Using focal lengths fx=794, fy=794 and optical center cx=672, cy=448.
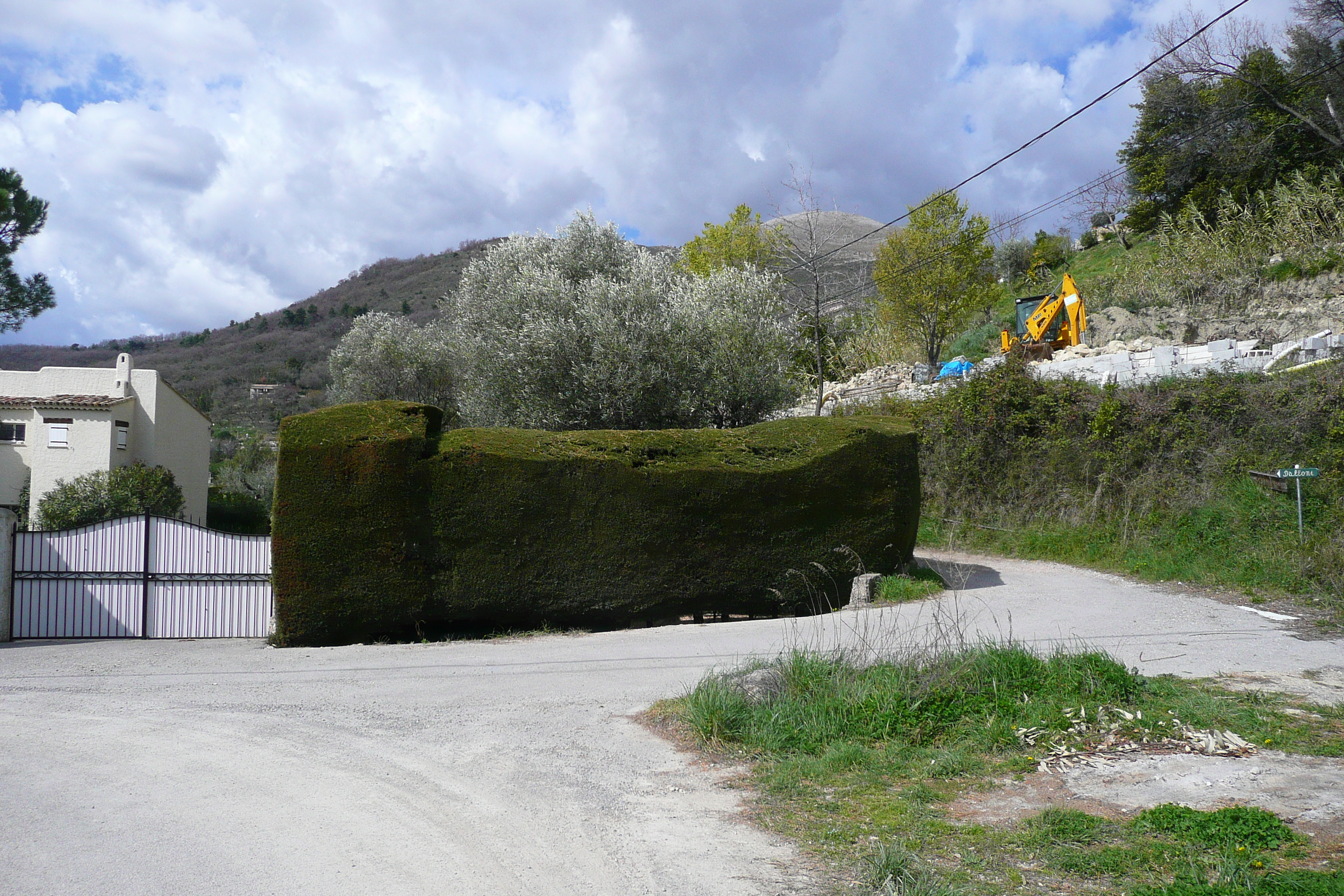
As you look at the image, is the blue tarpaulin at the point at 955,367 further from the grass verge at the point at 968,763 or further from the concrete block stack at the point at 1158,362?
the grass verge at the point at 968,763

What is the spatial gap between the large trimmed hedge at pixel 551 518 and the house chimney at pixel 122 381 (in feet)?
61.9

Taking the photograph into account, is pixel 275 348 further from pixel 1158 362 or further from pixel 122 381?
pixel 1158 362

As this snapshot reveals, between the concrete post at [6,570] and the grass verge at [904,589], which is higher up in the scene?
the concrete post at [6,570]

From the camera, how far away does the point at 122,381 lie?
2450 cm

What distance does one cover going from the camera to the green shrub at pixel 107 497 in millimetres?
20734

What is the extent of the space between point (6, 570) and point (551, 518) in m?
7.32

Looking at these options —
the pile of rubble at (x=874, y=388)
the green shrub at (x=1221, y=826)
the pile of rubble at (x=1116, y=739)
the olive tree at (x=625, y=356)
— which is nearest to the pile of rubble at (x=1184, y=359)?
the pile of rubble at (x=874, y=388)

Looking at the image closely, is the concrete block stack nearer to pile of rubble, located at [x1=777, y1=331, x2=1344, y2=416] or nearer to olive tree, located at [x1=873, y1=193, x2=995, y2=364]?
pile of rubble, located at [x1=777, y1=331, x2=1344, y2=416]

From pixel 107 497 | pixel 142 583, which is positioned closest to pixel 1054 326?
pixel 142 583

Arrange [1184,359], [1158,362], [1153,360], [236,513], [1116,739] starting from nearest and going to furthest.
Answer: [1116,739], [1158,362], [1153,360], [1184,359], [236,513]

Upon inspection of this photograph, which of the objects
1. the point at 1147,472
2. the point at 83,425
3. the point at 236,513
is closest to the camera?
the point at 1147,472

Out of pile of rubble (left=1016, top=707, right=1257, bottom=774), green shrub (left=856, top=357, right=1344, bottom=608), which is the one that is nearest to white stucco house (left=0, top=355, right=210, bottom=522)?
green shrub (left=856, top=357, right=1344, bottom=608)

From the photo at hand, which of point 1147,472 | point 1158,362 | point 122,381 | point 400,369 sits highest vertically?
point 400,369

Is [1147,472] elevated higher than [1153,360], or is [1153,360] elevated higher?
[1153,360]
